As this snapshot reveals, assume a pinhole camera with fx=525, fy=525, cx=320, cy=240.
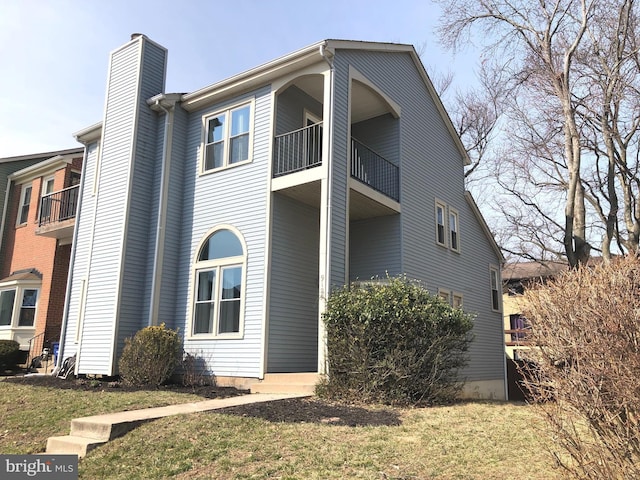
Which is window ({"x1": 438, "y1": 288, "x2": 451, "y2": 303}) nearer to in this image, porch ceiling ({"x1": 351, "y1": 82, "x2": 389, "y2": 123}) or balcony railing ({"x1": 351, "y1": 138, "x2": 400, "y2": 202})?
balcony railing ({"x1": 351, "y1": 138, "x2": 400, "y2": 202})

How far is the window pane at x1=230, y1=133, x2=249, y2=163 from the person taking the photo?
12992 millimetres

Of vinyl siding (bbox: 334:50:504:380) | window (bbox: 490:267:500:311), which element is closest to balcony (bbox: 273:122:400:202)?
vinyl siding (bbox: 334:50:504:380)

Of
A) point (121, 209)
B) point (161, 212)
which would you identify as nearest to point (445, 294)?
point (161, 212)

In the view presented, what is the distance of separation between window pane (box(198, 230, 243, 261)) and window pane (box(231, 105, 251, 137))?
2.60 meters

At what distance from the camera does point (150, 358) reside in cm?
1140

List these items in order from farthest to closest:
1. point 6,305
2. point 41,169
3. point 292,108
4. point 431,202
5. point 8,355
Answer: point 41,169, point 6,305, point 8,355, point 431,202, point 292,108

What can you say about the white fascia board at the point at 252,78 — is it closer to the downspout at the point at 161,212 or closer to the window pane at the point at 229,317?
the downspout at the point at 161,212

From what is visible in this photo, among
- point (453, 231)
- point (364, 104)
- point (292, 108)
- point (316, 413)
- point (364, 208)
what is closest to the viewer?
point (316, 413)

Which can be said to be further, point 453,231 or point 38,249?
point 38,249

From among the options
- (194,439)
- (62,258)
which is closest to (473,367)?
(194,439)

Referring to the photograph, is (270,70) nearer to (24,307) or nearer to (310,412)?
(310,412)

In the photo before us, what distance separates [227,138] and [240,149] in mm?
555

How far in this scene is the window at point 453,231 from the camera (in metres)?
17.0

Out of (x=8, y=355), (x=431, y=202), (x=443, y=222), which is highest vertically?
(x=431, y=202)
